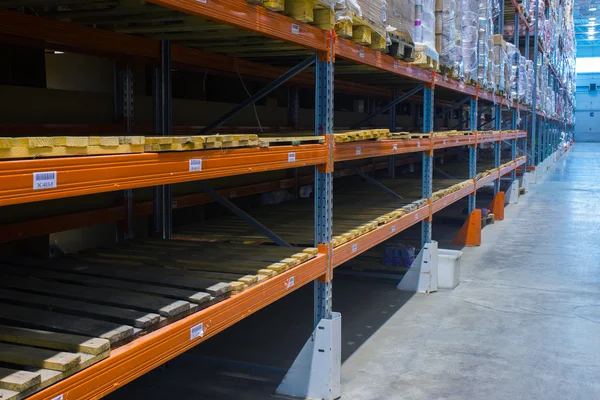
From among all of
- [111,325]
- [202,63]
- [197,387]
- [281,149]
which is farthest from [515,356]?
[111,325]

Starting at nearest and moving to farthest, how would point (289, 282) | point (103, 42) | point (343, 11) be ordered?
point (289, 282), point (103, 42), point (343, 11)

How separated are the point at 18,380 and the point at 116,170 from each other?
2.53 feet

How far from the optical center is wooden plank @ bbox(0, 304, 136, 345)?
2.53 m

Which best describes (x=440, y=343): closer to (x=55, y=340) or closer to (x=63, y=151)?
(x=55, y=340)

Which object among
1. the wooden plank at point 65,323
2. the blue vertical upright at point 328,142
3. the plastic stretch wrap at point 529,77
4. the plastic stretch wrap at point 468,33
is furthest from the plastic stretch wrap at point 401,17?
the plastic stretch wrap at point 529,77

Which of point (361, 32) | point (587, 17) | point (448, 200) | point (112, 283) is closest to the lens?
point (112, 283)

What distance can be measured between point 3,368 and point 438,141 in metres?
6.32

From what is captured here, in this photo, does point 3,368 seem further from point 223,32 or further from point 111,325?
point 223,32

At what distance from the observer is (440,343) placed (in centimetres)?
566

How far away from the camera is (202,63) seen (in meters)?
4.97

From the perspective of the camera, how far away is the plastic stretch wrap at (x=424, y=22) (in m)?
6.38

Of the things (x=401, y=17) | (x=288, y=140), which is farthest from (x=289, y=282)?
(x=401, y=17)

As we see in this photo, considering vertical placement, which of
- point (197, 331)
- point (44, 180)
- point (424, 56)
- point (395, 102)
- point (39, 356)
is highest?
point (424, 56)

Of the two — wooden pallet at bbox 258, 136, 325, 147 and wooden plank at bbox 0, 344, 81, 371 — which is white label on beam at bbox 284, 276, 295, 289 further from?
wooden plank at bbox 0, 344, 81, 371
